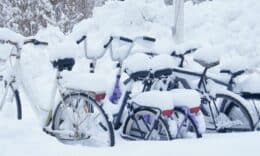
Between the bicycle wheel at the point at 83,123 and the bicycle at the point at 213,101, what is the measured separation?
0.90 metres

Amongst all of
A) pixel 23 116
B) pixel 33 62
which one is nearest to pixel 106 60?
pixel 33 62

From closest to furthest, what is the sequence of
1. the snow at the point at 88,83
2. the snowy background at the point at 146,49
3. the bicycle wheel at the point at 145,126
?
the snowy background at the point at 146,49 → the snow at the point at 88,83 → the bicycle wheel at the point at 145,126

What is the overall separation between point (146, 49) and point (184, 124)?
1053 mm

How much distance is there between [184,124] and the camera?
5.20m

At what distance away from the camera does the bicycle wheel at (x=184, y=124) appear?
516cm

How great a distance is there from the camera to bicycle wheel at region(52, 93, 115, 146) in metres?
4.96

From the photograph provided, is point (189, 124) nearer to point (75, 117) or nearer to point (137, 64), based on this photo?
point (137, 64)

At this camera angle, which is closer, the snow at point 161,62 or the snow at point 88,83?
the snow at point 88,83

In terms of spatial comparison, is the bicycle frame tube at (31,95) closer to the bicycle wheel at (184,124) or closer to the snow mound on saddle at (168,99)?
the snow mound on saddle at (168,99)

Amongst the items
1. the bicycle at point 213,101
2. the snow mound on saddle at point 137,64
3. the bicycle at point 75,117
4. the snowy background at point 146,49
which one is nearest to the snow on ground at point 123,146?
the snowy background at point 146,49

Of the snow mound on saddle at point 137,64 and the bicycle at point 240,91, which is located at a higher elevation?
the snow mound on saddle at point 137,64

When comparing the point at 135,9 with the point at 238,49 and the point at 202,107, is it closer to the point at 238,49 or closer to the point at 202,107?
the point at 238,49

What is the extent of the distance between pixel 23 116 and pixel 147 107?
4.78 ft

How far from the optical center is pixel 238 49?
1021 cm
